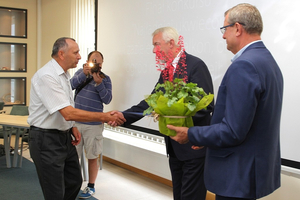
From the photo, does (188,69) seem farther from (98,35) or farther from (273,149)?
(98,35)

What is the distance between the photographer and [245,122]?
152 cm

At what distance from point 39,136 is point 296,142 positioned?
214 cm

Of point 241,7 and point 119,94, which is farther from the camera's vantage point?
point 119,94

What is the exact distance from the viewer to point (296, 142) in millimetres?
2805

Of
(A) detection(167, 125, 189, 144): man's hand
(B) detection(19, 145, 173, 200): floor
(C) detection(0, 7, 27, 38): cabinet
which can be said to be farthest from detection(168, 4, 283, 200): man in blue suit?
(C) detection(0, 7, 27, 38): cabinet

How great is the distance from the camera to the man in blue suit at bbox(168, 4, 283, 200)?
1522 mm

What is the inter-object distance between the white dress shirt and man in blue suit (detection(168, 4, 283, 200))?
1281 millimetres

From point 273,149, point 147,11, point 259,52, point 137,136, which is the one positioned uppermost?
point 147,11

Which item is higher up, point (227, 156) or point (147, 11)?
point (147, 11)

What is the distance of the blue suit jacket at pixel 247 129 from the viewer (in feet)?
4.98

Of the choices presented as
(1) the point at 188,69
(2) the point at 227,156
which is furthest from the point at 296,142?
(2) the point at 227,156

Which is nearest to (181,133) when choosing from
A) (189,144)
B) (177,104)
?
(177,104)

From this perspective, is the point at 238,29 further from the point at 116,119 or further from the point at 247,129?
the point at 116,119

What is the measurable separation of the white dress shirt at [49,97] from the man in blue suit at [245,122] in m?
1.28
